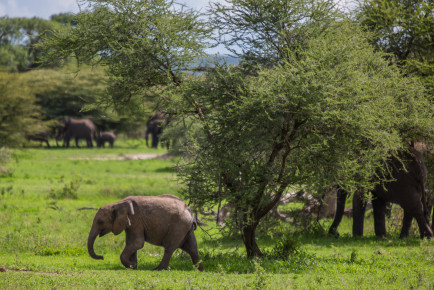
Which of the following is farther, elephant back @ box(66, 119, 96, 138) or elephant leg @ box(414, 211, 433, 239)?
elephant back @ box(66, 119, 96, 138)

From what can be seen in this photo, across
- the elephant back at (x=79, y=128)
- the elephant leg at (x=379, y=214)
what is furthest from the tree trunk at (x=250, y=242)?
the elephant back at (x=79, y=128)

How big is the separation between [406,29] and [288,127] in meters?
8.46

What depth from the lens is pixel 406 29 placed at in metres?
17.5

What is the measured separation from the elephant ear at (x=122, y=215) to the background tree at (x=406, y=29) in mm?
9809

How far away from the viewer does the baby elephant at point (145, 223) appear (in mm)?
11070

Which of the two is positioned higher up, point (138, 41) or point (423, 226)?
point (138, 41)

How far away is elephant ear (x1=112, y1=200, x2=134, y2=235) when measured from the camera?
10984mm

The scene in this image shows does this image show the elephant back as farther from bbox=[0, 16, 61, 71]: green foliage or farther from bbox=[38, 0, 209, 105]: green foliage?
bbox=[38, 0, 209, 105]: green foliage

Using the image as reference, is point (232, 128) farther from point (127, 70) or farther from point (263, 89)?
point (127, 70)

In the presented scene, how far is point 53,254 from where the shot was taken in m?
13.0

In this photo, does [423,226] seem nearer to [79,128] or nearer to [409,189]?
[409,189]

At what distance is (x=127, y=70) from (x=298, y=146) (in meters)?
Result: 4.21

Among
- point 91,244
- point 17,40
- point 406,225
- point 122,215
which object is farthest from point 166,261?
point 17,40

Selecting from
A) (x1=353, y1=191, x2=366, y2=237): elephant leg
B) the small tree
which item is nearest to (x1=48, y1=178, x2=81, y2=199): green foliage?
(x1=353, y1=191, x2=366, y2=237): elephant leg
